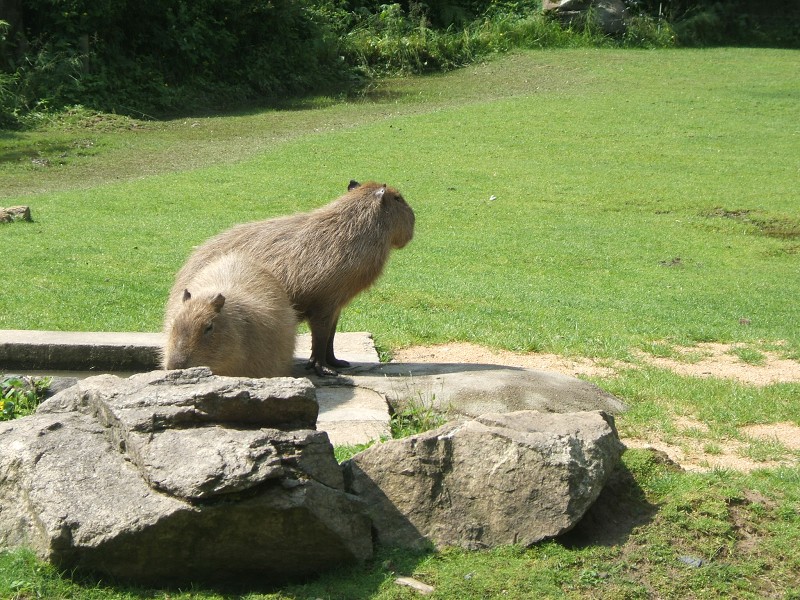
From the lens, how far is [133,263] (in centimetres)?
1091

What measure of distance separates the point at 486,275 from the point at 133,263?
13.1 feet

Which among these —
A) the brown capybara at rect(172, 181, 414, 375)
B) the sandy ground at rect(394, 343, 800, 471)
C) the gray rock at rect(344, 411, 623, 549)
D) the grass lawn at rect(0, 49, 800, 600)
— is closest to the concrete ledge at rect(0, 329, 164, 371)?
the brown capybara at rect(172, 181, 414, 375)

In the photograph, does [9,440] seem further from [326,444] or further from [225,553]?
[326,444]

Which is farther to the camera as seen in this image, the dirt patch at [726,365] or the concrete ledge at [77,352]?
the dirt patch at [726,365]

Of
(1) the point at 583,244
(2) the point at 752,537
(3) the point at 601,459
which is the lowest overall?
(1) the point at 583,244

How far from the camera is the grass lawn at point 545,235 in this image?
420cm

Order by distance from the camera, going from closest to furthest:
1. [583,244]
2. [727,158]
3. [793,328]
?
[793,328]
[583,244]
[727,158]

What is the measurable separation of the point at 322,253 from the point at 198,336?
1.53 meters

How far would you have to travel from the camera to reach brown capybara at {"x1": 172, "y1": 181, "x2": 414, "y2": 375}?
269 inches

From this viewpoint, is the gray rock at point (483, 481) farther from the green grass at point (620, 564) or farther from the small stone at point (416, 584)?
the small stone at point (416, 584)

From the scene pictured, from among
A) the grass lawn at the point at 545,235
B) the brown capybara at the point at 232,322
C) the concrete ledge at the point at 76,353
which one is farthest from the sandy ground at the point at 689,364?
the concrete ledge at the point at 76,353

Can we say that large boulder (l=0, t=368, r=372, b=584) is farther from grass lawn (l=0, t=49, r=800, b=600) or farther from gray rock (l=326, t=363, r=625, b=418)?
gray rock (l=326, t=363, r=625, b=418)

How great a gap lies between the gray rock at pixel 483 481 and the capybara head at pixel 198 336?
148 centimetres

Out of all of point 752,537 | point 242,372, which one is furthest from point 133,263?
point 752,537
